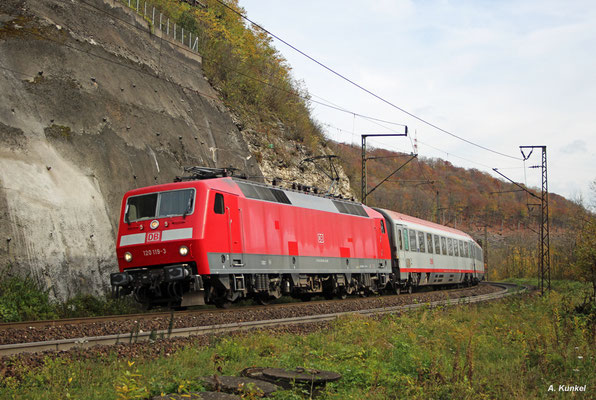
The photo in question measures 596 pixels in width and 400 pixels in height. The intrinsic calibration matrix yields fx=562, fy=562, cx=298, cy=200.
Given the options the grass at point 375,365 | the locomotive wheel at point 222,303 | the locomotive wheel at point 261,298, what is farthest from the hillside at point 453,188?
the grass at point 375,365

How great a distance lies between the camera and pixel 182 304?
581 inches

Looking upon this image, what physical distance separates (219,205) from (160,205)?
1.59 m

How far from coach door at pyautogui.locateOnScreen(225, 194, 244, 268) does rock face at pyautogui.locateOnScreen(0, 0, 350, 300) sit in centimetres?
535

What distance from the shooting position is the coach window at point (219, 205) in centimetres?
1526

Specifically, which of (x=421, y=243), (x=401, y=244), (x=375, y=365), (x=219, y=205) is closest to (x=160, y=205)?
(x=219, y=205)

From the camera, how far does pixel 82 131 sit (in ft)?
69.9

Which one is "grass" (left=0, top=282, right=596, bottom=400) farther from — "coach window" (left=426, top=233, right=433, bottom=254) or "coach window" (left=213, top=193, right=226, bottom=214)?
"coach window" (left=426, top=233, right=433, bottom=254)

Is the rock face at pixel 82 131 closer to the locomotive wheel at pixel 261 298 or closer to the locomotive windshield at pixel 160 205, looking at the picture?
the locomotive windshield at pixel 160 205

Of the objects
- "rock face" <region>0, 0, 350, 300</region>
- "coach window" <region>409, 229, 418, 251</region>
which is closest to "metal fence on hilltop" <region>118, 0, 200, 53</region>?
"rock face" <region>0, 0, 350, 300</region>

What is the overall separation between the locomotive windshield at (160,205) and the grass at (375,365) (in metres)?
5.16

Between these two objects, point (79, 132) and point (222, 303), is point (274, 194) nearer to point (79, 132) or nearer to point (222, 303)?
point (222, 303)

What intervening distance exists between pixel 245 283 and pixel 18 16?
1455 cm

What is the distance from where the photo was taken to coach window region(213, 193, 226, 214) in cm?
1526

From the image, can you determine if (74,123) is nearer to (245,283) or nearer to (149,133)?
(149,133)
